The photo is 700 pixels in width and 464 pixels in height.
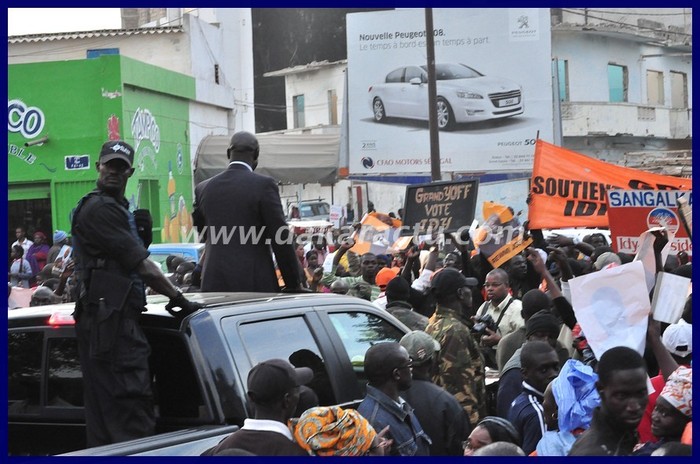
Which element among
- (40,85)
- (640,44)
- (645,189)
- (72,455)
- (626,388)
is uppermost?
(640,44)

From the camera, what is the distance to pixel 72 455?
15.3ft

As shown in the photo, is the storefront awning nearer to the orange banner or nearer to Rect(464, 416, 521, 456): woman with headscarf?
the orange banner

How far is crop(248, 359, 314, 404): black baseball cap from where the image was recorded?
4.42 metres

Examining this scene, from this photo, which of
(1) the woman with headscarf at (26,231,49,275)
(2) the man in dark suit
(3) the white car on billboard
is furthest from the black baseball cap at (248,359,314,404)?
(3) the white car on billboard

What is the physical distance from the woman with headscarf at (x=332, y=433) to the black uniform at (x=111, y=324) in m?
0.86

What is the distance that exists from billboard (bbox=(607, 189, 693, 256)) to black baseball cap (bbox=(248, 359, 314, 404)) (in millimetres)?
6298

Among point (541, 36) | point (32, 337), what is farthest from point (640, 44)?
point (32, 337)

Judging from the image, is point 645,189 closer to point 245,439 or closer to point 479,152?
point 245,439

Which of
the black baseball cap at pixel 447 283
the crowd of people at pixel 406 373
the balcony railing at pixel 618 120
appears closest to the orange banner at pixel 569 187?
the crowd of people at pixel 406 373

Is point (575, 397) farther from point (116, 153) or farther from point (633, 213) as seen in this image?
point (633, 213)

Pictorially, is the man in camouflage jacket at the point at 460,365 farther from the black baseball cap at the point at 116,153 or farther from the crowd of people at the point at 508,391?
the black baseball cap at the point at 116,153

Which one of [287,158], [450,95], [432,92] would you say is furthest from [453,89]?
[287,158]

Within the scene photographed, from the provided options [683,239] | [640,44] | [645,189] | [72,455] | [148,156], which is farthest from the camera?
[640,44]

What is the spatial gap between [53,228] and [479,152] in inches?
375
